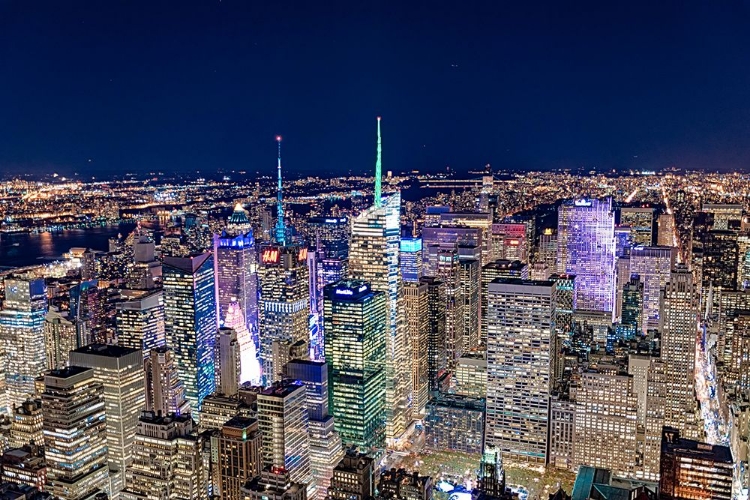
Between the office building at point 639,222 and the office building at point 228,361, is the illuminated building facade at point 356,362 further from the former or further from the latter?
the office building at point 639,222

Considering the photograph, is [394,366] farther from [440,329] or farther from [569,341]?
[569,341]

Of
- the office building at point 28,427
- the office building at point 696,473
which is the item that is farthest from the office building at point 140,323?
the office building at point 696,473

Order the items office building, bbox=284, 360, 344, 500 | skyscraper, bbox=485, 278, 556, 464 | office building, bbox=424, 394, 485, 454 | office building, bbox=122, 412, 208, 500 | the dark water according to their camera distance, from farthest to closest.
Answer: the dark water, skyscraper, bbox=485, 278, 556, 464, office building, bbox=424, 394, 485, 454, office building, bbox=284, 360, 344, 500, office building, bbox=122, 412, 208, 500

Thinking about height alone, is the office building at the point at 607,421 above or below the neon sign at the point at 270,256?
below

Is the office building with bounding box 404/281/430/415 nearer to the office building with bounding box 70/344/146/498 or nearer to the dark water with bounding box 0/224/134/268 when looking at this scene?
the office building with bounding box 70/344/146/498

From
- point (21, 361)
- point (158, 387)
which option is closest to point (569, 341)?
point (158, 387)

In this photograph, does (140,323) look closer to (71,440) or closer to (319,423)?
(71,440)

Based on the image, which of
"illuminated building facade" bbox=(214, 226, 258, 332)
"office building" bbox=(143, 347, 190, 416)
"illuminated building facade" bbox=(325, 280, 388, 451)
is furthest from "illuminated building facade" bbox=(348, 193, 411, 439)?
"office building" bbox=(143, 347, 190, 416)
